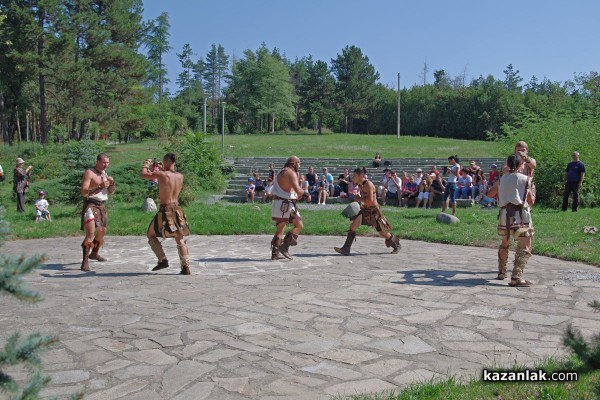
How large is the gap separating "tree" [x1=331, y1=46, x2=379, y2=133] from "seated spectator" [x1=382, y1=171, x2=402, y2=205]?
51935 millimetres

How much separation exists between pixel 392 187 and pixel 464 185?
2.54 metres

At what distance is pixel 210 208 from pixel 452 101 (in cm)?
5691

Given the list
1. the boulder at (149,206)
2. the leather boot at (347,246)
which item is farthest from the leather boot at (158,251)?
the boulder at (149,206)

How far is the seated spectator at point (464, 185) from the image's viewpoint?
20405 millimetres

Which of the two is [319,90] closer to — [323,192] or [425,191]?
[323,192]

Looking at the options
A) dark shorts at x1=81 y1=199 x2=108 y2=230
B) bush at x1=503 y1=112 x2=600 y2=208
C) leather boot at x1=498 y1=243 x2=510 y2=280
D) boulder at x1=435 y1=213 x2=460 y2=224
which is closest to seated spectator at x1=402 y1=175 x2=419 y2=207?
bush at x1=503 y1=112 x2=600 y2=208

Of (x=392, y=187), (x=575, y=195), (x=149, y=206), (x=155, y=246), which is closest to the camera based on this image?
(x=155, y=246)

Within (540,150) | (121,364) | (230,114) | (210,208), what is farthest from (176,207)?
(230,114)

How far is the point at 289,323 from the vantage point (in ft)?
19.4

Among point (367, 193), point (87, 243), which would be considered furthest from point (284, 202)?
point (87, 243)

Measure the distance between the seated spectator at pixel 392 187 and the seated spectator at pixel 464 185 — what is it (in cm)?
213

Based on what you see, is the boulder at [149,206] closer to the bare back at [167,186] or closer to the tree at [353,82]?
the bare back at [167,186]

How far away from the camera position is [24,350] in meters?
2.34

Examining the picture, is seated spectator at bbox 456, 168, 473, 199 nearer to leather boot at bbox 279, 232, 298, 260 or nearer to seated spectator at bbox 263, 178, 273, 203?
seated spectator at bbox 263, 178, 273, 203
